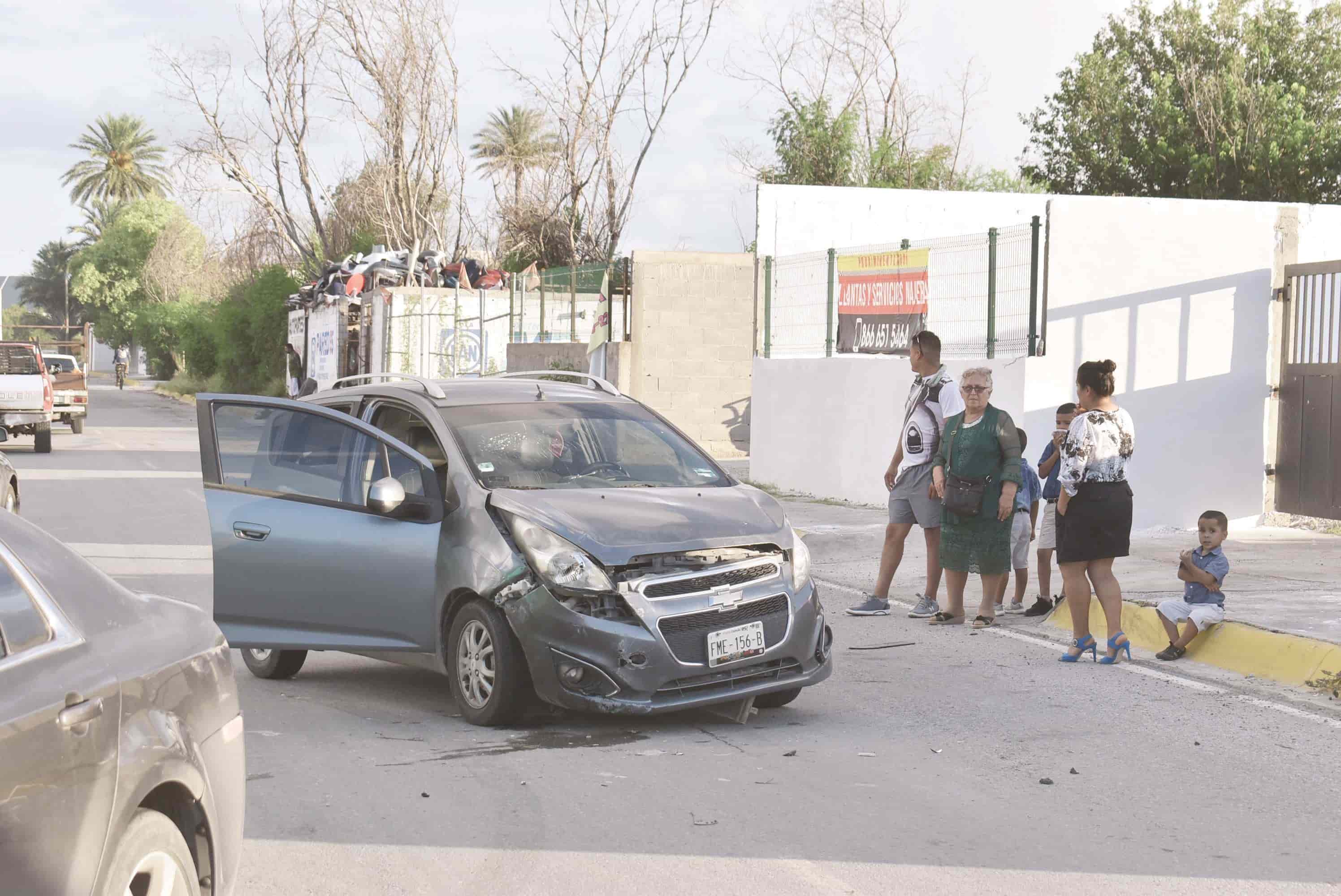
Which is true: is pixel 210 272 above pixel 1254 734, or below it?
above

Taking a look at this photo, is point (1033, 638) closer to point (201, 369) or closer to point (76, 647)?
point (76, 647)

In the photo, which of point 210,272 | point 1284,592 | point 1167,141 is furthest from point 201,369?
point 1284,592

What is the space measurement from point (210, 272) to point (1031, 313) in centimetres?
7478

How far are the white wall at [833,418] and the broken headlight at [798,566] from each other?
7.99 m

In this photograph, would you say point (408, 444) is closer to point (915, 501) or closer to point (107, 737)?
point (915, 501)

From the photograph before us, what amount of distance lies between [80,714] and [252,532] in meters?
4.30

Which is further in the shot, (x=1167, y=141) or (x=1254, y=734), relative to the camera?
(x=1167, y=141)

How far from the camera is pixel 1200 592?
28.0ft

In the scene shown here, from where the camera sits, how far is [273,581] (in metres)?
7.29

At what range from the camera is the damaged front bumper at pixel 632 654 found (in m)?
6.33

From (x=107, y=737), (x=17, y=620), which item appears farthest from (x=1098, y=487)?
(x=17, y=620)

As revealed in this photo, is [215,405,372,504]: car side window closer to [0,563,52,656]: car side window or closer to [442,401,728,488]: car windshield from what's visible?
[442,401,728,488]: car windshield

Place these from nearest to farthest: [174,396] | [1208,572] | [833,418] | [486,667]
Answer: [486,667] → [1208,572] → [833,418] → [174,396]

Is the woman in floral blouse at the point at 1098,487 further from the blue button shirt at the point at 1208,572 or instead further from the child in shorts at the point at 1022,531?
the child in shorts at the point at 1022,531
